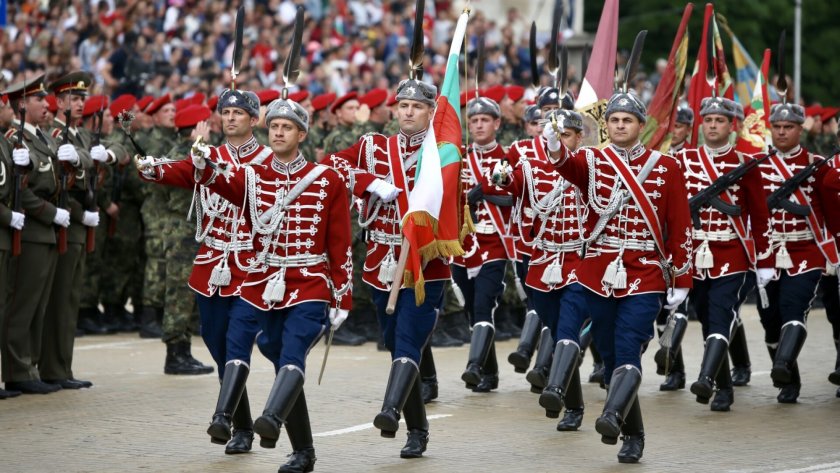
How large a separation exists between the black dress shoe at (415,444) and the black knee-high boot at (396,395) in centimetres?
19

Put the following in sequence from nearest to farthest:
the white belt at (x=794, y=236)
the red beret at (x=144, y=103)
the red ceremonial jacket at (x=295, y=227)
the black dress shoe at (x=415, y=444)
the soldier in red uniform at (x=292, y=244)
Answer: the soldier in red uniform at (x=292, y=244) → the red ceremonial jacket at (x=295, y=227) → the black dress shoe at (x=415, y=444) → the white belt at (x=794, y=236) → the red beret at (x=144, y=103)

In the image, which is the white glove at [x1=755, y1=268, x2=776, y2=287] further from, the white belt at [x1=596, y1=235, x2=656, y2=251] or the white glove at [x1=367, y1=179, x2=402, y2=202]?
the white glove at [x1=367, y1=179, x2=402, y2=202]

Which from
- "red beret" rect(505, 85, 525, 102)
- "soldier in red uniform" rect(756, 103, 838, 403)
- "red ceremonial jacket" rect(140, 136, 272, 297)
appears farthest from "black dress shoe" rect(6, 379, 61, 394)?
"red beret" rect(505, 85, 525, 102)

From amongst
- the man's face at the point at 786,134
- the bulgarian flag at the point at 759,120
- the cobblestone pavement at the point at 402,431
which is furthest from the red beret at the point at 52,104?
the bulgarian flag at the point at 759,120

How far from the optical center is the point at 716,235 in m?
13.0

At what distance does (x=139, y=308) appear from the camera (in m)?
18.8

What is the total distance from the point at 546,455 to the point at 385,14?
19.9m

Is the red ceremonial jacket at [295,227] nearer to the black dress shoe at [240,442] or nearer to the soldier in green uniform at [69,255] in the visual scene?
the black dress shoe at [240,442]

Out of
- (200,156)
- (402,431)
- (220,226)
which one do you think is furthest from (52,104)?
(200,156)

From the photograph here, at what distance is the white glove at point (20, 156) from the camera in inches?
514

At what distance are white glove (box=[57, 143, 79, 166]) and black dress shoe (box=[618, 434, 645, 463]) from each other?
546cm

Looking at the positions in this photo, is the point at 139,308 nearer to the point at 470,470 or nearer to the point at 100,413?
the point at 100,413

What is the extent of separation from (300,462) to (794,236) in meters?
5.21

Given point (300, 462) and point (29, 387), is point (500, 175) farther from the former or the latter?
point (29, 387)
